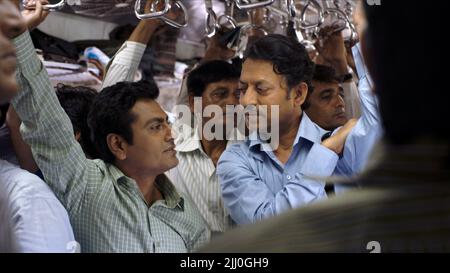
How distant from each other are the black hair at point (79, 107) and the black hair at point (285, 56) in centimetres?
35

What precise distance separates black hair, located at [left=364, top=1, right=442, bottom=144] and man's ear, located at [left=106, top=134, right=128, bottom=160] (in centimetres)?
87

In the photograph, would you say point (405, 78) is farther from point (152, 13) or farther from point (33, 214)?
point (152, 13)

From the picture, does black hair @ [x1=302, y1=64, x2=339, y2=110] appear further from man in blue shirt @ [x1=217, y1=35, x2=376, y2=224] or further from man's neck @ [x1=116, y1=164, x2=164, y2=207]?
man's neck @ [x1=116, y1=164, x2=164, y2=207]

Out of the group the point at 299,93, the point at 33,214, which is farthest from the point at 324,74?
the point at 33,214

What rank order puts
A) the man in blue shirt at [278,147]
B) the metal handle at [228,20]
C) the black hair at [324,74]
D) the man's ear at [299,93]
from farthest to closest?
1. the metal handle at [228,20]
2. the black hair at [324,74]
3. the man's ear at [299,93]
4. the man in blue shirt at [278,147]

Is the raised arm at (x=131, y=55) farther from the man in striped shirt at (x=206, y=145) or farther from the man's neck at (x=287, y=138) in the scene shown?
the man's neck at (x=287, y=138)

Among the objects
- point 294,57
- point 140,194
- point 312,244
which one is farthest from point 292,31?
point 312,244

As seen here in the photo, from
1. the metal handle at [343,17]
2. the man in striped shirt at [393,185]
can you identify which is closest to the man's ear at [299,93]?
the metal handle at [343,17]

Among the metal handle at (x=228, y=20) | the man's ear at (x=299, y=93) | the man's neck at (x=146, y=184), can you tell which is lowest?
the man's neck at (x=146, y=184)

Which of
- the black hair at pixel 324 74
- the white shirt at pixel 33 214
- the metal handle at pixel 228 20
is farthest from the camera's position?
the metal handle at pixel 228 20

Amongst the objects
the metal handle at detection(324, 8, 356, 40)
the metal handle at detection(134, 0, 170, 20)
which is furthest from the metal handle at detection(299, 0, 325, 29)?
the metal handle at detection(134, 0, 170, 20)

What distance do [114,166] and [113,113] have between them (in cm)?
11

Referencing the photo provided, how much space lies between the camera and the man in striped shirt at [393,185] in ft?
1.46

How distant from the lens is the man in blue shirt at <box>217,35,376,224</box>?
1.22 meters
